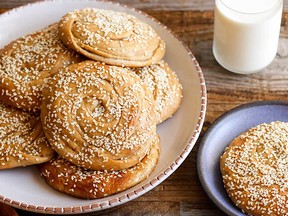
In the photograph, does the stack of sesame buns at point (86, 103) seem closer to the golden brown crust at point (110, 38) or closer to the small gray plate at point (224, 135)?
the golden brown crust at point (110, 38)

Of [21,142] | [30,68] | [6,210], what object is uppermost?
[30,68]

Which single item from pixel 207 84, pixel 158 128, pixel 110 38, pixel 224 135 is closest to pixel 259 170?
pixel 224 135

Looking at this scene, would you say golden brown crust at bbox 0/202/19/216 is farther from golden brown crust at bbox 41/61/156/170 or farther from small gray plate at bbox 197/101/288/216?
small gray plate at bbox 197/101/288/216

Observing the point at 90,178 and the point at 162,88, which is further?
the point at 162,88

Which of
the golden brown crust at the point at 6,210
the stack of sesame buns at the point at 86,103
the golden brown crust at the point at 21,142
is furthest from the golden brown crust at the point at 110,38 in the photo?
the golden brown crust at the point at 6,210

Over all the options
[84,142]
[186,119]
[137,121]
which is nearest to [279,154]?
[186,119]

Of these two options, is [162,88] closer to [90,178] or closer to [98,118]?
[98,118]

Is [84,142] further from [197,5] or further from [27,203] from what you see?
[197,5]

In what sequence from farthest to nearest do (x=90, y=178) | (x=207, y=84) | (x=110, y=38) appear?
(x=207, y=84) → (x=110, y=38) → (x=90, y=178)
